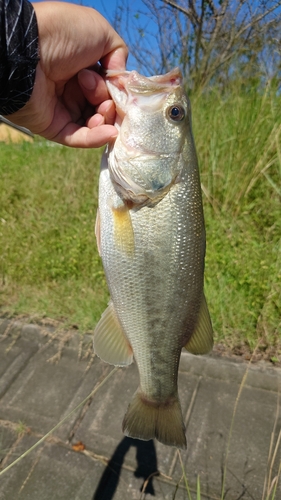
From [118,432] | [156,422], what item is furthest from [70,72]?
[118,432]

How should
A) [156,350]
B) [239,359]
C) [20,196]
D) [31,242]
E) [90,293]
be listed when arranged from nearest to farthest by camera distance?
[156,350], [239,359], [90,293], [31,242], [20,196]

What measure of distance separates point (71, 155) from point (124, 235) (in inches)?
161

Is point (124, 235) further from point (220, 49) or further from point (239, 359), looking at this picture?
point (220, 49)

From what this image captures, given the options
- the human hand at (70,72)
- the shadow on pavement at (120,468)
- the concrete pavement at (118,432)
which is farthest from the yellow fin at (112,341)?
the shadow on pavement at (120,468)

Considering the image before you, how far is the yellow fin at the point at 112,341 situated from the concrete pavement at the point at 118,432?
620 mm

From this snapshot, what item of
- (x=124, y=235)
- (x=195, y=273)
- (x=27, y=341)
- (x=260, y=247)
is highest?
(x=124, y=235)

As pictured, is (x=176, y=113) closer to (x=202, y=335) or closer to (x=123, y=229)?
(x=123, y=229)

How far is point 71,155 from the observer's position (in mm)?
5258

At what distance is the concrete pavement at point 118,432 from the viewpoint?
7.01ft

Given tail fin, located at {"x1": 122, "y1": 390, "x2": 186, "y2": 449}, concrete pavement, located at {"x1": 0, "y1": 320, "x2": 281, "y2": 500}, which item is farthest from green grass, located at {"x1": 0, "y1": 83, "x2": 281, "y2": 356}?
tail fin, located at {"x1": 122, "y1": 390, "x2": 186, "y2": 449}

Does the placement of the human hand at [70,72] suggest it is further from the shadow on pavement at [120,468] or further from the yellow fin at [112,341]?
the shadow on pavement at [120,468]

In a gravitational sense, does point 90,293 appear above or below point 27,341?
above

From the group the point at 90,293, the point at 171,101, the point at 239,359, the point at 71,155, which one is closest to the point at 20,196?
the point at 71,155

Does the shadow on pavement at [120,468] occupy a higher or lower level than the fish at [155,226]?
lower
